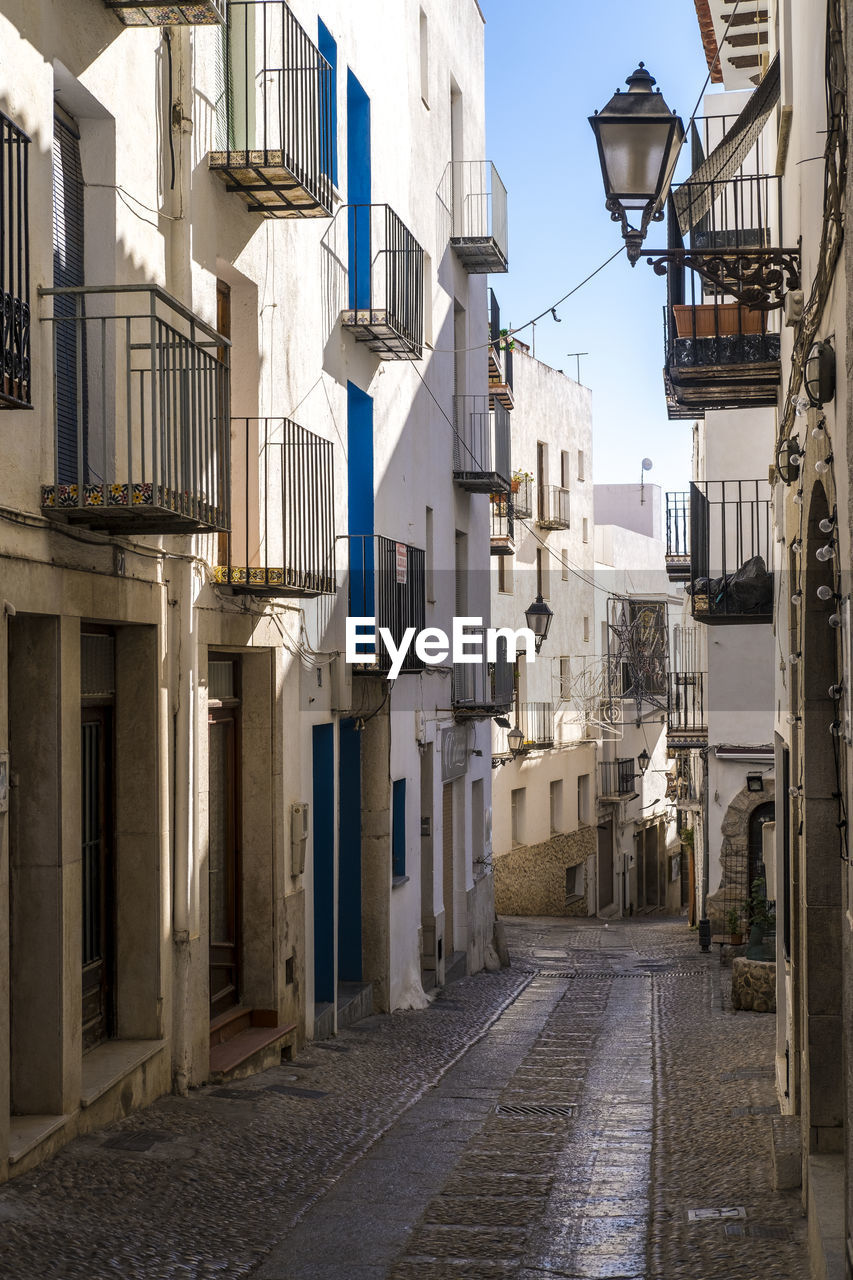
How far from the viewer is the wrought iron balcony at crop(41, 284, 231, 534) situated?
782cm

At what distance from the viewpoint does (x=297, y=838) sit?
41.1 feet

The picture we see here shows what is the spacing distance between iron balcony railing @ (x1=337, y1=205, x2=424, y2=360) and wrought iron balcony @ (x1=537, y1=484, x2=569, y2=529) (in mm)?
21533

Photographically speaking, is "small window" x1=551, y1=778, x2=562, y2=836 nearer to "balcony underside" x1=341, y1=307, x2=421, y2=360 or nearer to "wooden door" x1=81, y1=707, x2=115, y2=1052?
"balcony underside" x1=341, y1=307, x2=421, y2=360

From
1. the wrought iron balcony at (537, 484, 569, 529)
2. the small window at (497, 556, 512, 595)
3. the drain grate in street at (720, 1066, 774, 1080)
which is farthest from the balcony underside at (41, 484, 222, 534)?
the wrought iron balcony at (537, 484, 569, 529)

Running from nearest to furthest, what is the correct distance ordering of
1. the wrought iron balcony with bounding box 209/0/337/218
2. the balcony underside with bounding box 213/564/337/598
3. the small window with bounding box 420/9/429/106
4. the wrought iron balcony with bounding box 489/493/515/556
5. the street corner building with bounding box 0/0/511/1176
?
the street corner building with bounding box 0/0/511/1176, the wrought iron balcony with bounding box 209/0/337/218, the balcony underside with bounding box 213/564/337/598, the small window with bounding box 420/9/429/106, the wrought iron balcony with bounding box 489/493/515/556

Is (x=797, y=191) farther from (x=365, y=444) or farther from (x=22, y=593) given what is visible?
(x=365, y=444)

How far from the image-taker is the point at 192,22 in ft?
28.8

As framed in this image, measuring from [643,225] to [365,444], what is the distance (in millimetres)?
8640

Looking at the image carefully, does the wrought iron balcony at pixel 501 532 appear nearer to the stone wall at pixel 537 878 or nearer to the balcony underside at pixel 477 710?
the stone wall at pixel 537 878

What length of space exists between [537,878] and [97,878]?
25847 millimetres

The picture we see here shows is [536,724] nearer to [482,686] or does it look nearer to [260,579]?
[482,686]

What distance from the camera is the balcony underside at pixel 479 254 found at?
20.9 m

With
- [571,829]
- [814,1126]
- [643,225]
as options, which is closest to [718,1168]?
[814,1126]

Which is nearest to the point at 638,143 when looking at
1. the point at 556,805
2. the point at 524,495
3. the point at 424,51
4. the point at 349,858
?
the point at 349,858
